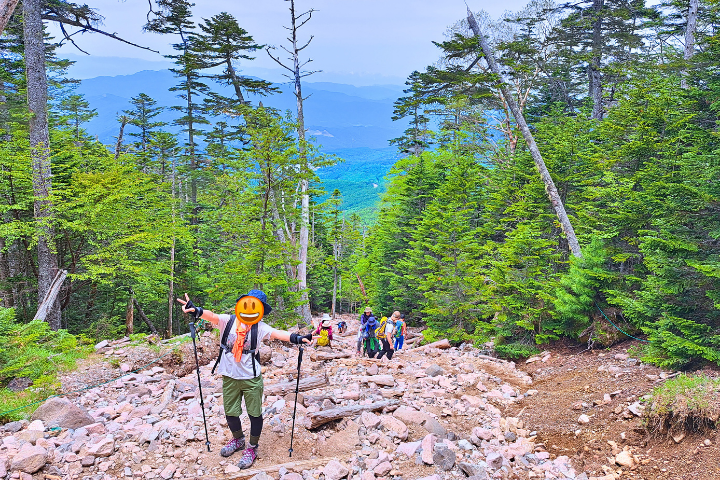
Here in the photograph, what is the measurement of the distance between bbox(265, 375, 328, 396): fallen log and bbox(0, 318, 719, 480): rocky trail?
2 centimetres

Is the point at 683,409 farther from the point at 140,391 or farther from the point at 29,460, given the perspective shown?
the point at 140,391

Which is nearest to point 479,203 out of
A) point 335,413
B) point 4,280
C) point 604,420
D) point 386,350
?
point 386,350

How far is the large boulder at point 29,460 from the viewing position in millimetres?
4203

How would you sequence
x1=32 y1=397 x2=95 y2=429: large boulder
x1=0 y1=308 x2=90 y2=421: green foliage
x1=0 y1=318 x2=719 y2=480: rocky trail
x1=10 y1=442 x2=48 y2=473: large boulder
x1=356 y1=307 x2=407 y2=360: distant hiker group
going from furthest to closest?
x1=356 y1=307 x2=407 y2=360: distant hiker group, x1=0 y1=308 x2=90 y2=421: green foliage, x1=32 y1=397 x2=95 y2=429: large boulder, x1=0 y1=318 x2=719 y2=480: rocky trail, x1=10 y1=442 x2=48 y2=473: large boulder

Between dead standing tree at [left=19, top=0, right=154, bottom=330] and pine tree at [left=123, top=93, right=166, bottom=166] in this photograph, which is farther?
pine tree at [left=123, top=93, right=166, bottom=166]

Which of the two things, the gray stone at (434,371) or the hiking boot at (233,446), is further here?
the gray stone at (434,371)

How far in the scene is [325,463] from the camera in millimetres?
4719

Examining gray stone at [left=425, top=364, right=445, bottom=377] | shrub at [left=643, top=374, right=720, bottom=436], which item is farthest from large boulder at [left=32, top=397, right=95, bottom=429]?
shrub at [left=643, top=374, right=720, bottom=436]

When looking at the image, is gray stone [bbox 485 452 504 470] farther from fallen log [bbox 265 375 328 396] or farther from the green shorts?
fallen log [bbox 265 375 328 396]

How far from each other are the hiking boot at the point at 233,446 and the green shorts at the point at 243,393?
367 mm

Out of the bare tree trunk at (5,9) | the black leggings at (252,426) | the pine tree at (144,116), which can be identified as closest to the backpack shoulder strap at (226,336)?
the black leggings at (252,426)

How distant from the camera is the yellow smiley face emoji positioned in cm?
473

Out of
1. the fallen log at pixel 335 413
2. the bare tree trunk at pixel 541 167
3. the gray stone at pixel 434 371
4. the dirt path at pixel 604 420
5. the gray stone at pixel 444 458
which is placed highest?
the bare tree trunk at pixel 541 167

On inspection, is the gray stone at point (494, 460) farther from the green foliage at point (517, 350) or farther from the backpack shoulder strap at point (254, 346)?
the green foliage at point (517, 350)
